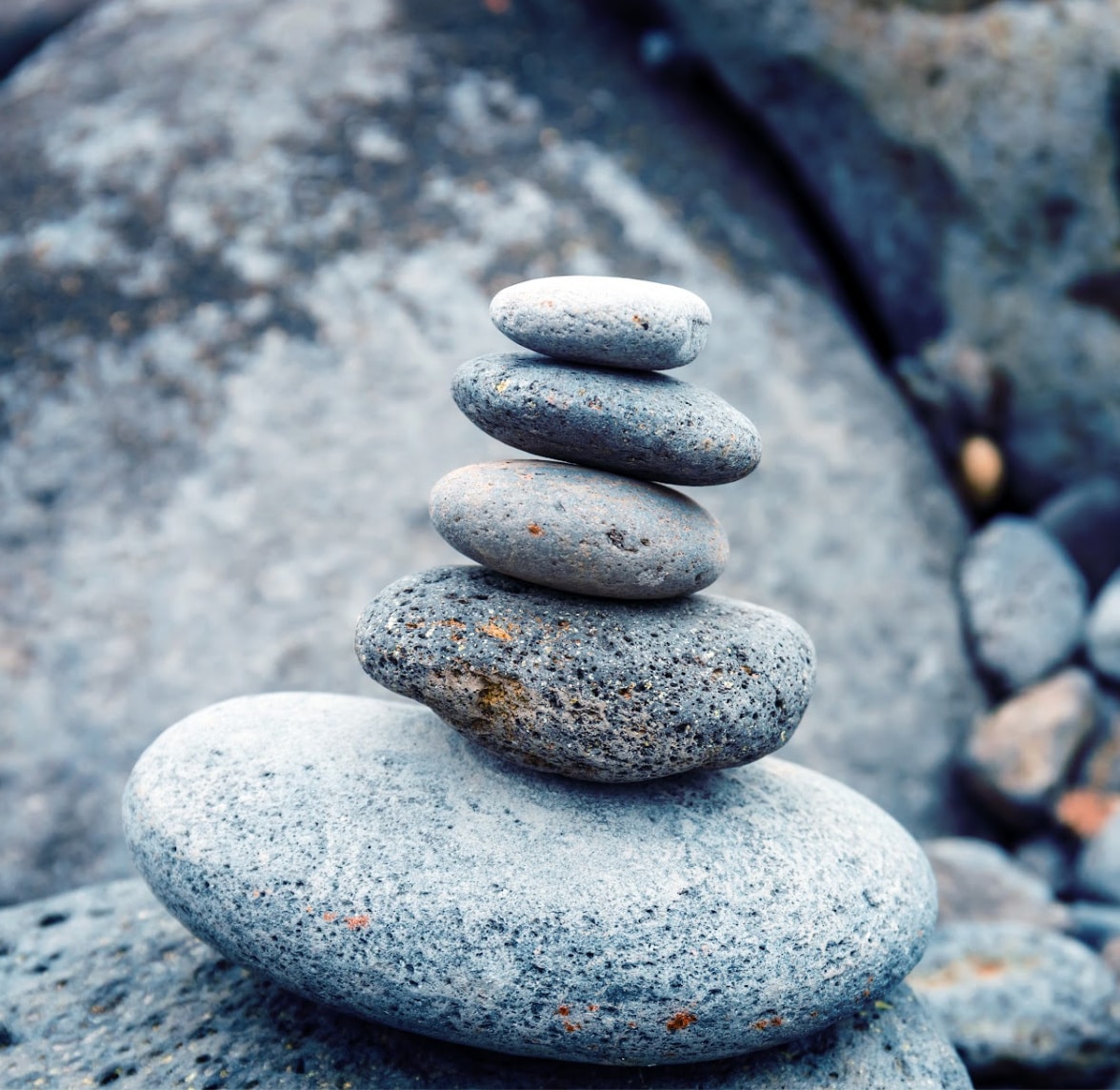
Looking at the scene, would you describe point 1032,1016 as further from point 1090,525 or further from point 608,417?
point 1090,525

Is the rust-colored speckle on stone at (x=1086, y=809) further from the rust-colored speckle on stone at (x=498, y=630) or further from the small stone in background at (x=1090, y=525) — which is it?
the rust-colored speckle on stone at (x=498, y=630)

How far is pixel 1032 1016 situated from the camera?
376 cm

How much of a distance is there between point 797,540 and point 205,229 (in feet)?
12.8

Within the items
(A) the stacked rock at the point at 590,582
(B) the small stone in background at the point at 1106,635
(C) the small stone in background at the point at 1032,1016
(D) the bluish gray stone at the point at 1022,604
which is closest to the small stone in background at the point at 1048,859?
(D) the bluish gray stone at the point at 1022,604

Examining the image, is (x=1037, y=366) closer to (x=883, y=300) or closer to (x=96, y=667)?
(x=883, y=300)

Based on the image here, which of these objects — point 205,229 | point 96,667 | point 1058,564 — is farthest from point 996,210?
point 96,667

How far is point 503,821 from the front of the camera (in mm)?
2695

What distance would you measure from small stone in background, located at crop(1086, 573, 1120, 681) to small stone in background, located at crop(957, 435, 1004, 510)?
97cm

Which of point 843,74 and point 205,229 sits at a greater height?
point 843,74

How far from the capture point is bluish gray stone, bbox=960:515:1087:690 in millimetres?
6090

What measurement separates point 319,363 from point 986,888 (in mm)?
4420

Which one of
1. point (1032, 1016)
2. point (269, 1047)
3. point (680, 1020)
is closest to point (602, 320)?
point (680, 1020)

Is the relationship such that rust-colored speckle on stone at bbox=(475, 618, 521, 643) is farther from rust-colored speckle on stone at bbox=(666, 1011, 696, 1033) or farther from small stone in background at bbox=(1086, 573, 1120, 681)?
small stone in background at bbox=(1086, 573, 1120, 681)

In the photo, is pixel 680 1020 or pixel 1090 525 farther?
pixel 1090 525
